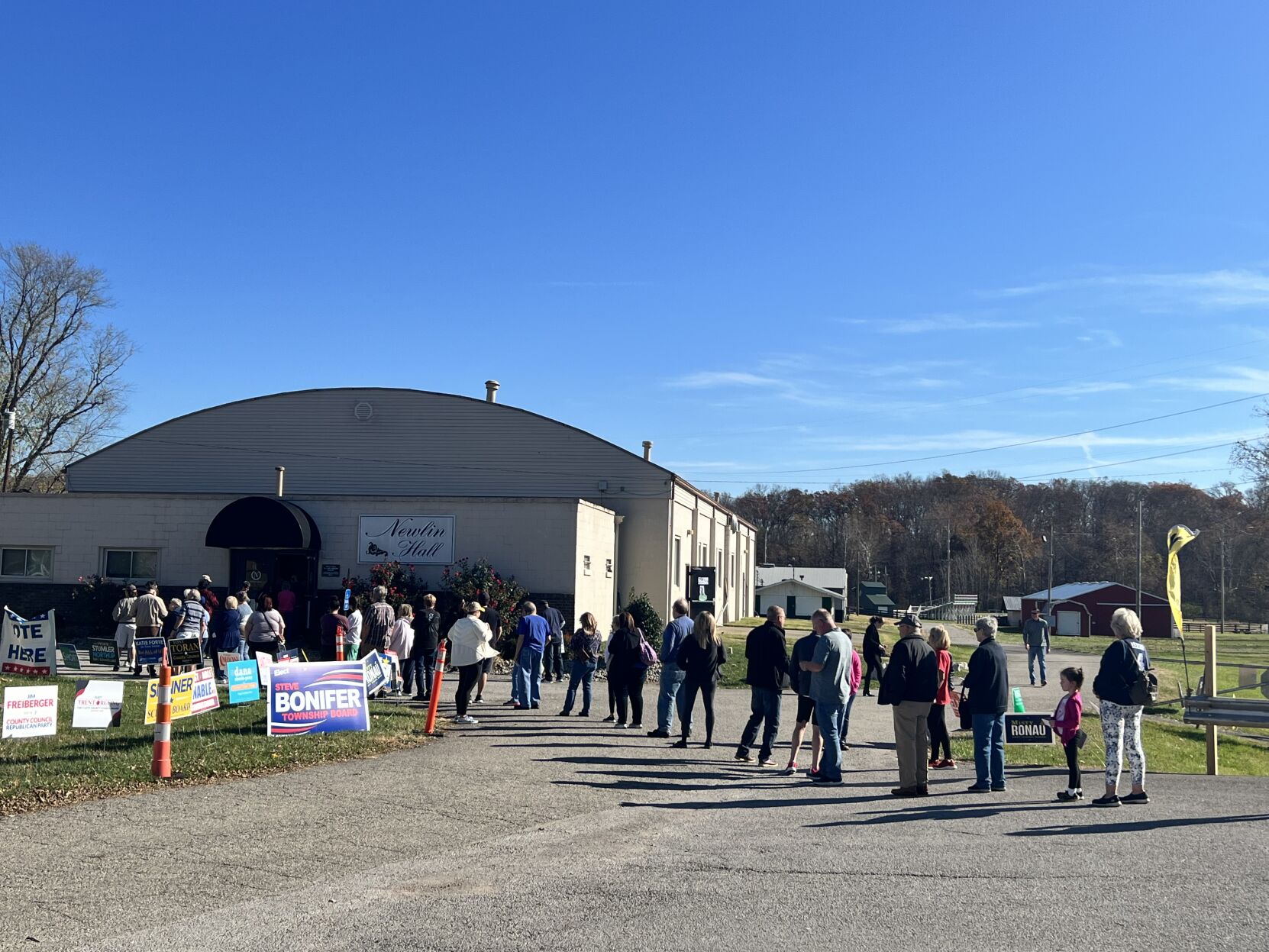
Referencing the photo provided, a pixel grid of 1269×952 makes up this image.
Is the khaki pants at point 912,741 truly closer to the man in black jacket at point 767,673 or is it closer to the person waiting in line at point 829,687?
the person waiting in line at point 829,687

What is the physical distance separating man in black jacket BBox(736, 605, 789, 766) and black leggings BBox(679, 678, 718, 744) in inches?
Result: 26.0

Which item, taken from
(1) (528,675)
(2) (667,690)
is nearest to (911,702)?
(2) (667,690)

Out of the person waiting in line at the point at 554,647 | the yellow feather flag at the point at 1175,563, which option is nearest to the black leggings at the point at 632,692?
the person waiting in line at the point at 554,647

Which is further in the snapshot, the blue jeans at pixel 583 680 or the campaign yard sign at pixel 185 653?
the blue jeans at pixel 583 680

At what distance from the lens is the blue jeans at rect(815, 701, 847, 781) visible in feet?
37.2

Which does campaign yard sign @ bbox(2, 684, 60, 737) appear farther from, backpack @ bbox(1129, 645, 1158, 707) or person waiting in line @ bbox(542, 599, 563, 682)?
backpack @ bbox(1129, 645, 1158, 707)

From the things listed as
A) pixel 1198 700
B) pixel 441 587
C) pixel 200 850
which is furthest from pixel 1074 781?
pixel 441 587

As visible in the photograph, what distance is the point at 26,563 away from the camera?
2775cm

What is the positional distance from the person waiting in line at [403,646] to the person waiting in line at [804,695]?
7.28 meters

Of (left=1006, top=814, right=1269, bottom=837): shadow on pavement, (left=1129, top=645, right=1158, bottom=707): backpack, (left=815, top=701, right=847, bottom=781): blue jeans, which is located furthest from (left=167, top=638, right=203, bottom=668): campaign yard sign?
(left=1129, top=645, right=1158, bottom=707): backpack

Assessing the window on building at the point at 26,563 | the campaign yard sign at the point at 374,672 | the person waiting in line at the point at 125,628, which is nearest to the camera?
the campaign yard sign at the point at 374,672

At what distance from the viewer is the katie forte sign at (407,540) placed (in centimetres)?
2697

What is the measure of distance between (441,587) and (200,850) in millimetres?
18623

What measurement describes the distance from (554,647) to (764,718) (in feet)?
28.9
